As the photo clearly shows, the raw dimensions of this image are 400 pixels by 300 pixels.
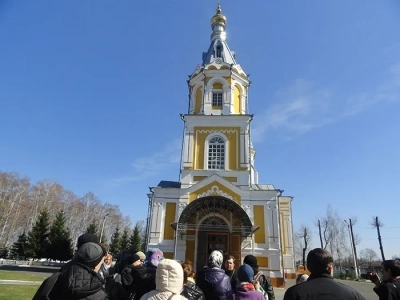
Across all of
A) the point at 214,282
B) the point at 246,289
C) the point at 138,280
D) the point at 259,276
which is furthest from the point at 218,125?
the point at 246,289

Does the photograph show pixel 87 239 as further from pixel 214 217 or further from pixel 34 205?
pixel 34 205

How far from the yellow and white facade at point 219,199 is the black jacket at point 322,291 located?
13.3 meters

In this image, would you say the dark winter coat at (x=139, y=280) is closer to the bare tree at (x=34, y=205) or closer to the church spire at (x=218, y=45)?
the church spire at (x=218, y=45)

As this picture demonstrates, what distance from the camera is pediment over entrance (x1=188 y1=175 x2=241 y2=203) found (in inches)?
704

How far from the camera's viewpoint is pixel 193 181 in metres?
18.8

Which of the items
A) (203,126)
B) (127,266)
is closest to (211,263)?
(127,266)

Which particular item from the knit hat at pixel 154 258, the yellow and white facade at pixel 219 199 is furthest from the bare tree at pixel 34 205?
the knit hat at pixel 154 258

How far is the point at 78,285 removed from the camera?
248 centimetres

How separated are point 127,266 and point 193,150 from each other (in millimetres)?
15750

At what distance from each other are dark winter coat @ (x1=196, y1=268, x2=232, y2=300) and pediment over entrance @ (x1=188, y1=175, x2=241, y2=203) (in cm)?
1396

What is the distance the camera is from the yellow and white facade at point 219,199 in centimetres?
1658

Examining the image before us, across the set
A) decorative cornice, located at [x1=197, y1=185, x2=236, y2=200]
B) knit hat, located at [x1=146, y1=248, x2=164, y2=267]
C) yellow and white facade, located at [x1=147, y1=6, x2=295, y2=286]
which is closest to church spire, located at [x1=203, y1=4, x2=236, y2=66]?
yellow and white facade, located at [x1=147, y1=6, x2=295, y2=286]

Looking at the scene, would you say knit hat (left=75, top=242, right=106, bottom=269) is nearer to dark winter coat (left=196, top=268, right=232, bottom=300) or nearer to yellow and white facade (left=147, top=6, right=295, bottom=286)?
dark winter coat (left=196, top=268, right=232, bottom=300)

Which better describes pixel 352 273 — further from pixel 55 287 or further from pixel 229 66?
pixel 55 287
